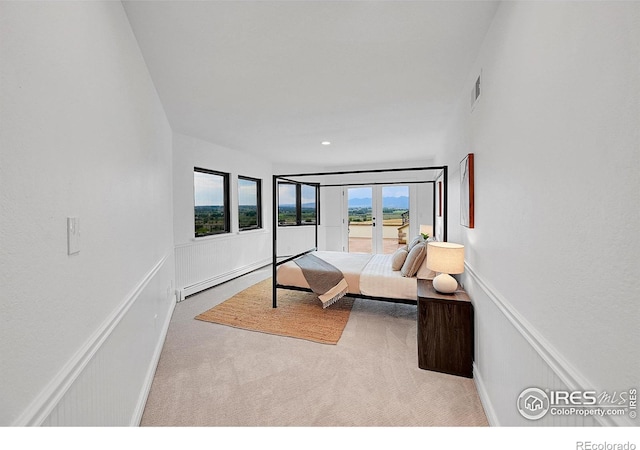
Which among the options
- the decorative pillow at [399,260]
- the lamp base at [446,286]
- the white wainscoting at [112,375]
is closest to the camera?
the white wainscoting at [112,375]

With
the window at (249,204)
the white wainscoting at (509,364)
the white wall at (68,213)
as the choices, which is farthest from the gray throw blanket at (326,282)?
the window at (249,204)

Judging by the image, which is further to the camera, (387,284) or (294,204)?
(294,204)

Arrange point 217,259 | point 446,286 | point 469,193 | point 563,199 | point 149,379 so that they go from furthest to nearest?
point 217,259 → point 446,286 → point 469,193 → point 149,379 → point 563,199

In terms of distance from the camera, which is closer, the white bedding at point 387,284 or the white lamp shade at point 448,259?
the white lamp shade at point 448,259

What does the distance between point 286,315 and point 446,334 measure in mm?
1897

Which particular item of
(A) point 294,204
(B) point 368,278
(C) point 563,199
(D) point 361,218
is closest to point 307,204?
(A) point 294,204

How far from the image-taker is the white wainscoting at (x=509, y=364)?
953 mm

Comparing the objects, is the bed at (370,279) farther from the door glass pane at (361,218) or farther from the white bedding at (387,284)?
the door glass pane at (361,218)

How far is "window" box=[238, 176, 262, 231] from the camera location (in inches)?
226

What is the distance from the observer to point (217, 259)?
16.2 feet

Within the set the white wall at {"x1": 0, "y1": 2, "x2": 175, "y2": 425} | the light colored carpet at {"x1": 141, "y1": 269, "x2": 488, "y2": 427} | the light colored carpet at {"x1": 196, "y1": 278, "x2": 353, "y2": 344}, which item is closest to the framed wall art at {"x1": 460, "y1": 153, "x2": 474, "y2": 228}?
the light colored carpet at {"x1": 141, "y1": 269, "x2": 488, "y2": 427}

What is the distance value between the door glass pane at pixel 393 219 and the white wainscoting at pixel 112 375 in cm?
555

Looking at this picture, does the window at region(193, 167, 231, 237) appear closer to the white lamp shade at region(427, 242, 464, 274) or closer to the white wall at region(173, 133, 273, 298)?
the white wall at region(173, 133, 273, 298)

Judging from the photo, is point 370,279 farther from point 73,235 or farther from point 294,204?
point 294,204
